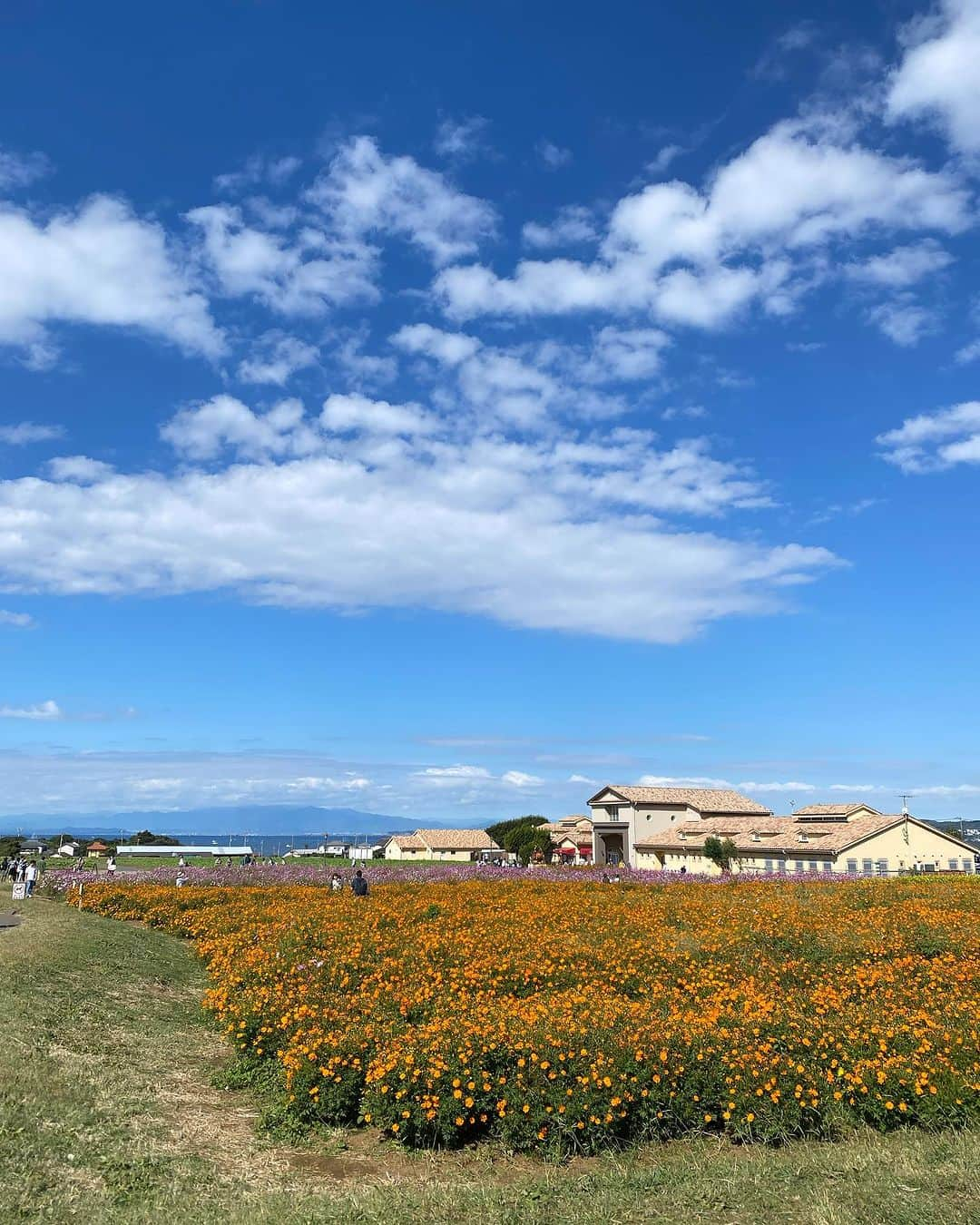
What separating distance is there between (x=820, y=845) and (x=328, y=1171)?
51.5 metres

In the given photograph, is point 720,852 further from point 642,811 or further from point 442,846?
point 442,846

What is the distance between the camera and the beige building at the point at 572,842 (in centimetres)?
7806

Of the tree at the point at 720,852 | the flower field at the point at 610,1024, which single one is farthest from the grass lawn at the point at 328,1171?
the tree at the point at 720,852

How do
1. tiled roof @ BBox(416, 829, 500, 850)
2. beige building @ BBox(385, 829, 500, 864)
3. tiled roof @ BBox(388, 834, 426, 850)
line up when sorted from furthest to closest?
tiled roof @ BBox(388, 834, 426, 850) < tiled roof @ BBox(416, 829, 500, 850) < beige building @ BBox(385, 829, 500, 864)

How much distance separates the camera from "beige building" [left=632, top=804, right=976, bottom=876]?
5288 cm

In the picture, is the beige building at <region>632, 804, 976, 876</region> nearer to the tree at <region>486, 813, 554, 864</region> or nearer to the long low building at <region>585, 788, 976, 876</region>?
the long low building at <region>585, 788, 976, 876</region>

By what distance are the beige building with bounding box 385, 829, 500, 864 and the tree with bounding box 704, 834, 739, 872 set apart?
131 ft

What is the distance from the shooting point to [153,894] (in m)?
27.7

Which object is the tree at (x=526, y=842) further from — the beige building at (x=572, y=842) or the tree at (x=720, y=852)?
the tree at (x=720, y=852)

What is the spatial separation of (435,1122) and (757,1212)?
353cm

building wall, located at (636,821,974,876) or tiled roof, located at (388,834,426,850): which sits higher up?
building wall, located at (636,821,974,876)

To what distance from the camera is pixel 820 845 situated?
54031 millimetres

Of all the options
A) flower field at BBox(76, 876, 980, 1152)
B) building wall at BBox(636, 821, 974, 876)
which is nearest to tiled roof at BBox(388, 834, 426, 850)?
building wall at BBox(636, 821, 974, 876)

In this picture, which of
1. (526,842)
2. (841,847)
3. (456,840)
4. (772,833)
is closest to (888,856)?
(841,847)
